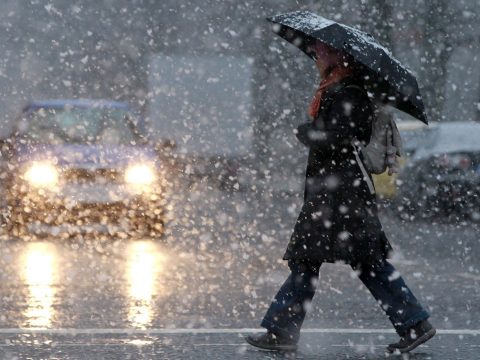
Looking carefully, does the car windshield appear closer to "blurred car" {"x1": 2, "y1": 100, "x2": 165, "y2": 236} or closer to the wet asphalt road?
"blurred car" {"x1": 2, "y1": 100, "x2": 165, "y2": 236}

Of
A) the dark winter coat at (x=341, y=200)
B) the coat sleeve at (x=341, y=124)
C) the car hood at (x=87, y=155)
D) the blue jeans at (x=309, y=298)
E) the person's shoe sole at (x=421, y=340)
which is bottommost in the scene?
the car hood at (x=87, y=155)

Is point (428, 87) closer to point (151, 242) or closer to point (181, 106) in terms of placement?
point (181, 106)

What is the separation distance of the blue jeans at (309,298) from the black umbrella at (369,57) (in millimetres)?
842

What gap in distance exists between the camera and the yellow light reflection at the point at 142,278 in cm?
754

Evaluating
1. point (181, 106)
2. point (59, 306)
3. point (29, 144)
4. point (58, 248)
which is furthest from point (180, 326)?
point (181, 106)

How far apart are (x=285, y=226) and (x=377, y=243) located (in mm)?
8817

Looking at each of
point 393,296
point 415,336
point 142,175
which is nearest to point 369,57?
point 393,296

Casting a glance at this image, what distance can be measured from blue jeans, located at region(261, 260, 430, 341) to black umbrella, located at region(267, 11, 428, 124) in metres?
0.84

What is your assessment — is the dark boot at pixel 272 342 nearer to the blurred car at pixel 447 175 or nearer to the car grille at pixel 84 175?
the car grille at pixel 84 175

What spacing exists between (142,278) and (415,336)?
3.39 meters

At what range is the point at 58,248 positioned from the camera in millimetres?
11375

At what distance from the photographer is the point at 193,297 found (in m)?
8.42

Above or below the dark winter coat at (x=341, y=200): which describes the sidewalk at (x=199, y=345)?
below

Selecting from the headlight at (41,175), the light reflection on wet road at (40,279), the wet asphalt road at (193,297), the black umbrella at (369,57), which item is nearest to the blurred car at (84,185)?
the headlight at (41,175)
